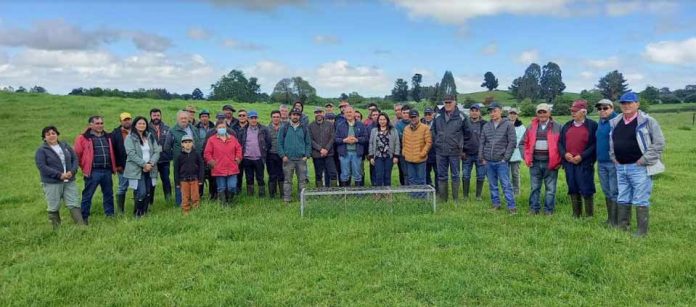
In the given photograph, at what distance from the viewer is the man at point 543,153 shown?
8.41 metres

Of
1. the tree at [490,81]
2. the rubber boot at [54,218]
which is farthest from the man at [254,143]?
the tree at [490,81]

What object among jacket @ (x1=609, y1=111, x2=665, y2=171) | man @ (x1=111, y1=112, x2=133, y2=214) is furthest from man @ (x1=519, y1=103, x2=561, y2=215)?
man @ (x1=111, y1=112, x2=133, y2=214)

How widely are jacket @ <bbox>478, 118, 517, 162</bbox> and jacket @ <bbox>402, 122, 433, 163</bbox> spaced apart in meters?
1.22

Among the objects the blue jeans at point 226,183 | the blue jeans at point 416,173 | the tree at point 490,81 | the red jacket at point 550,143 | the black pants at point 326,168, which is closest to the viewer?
the red jacket at point 550,143

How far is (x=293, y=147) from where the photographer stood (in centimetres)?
993

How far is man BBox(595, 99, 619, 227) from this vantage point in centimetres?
768

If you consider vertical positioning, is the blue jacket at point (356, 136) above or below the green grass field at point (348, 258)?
above

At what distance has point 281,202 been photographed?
998cm

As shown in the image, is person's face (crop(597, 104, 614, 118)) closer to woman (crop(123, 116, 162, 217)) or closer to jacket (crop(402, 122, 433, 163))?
jacket (crop(402, 122, 433, 163))

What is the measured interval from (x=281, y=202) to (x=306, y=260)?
3.74m

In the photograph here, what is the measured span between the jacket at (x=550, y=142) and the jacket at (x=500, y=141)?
236 millimetres

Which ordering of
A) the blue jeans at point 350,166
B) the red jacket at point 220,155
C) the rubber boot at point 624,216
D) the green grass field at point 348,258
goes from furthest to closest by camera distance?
the blue jeans at point 350,166 → the red jacket at point 220,155 → the rubber boot at point 624,216 → the green grass field at point 348,258

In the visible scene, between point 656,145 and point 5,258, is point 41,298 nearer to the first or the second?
point 5,258

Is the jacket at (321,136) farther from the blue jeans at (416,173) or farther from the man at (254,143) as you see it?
the blue jeans at (416,173)
